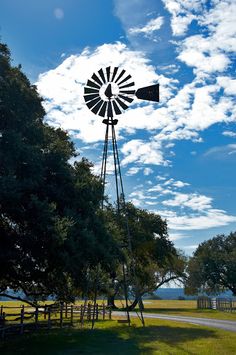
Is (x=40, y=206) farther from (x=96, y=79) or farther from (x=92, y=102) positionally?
(x=96, y=79)

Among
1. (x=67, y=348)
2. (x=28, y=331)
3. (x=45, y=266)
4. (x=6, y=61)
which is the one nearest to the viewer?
(x=67, y=348)

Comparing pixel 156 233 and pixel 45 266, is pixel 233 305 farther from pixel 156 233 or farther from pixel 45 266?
pixel 45 266

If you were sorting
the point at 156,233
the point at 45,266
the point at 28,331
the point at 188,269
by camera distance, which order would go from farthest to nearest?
1. the point at 188,269
2. the point at 156,233
3. the point at 28,331
4. the point at 45,266

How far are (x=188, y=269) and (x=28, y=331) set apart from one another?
172ft

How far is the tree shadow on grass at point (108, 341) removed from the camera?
1795cm

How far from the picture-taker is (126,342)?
2014 cm

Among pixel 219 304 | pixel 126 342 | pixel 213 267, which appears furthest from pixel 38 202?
pixel 213 267

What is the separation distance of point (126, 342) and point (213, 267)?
5401 centimetres

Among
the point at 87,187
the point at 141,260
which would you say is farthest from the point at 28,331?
the point at 141,260

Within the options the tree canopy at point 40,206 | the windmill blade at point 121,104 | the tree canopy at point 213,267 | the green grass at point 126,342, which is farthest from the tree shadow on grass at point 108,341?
the tree canopy at point 213,267

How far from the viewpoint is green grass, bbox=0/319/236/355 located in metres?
17.7

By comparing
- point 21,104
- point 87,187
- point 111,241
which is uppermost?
point 21,104

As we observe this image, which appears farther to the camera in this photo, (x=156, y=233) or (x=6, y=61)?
(x=156, y=233)

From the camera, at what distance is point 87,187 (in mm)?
22359
